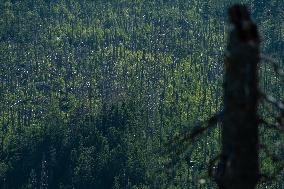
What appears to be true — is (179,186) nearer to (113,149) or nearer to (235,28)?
(113,149)

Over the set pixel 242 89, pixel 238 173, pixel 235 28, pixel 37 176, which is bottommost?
pixel 37 176

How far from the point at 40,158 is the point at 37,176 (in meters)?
8.50

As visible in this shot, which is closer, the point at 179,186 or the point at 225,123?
the point at 225,123

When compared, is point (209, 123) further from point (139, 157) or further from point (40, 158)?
point (40, 158)

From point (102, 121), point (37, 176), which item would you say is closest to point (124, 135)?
point (102, 121)

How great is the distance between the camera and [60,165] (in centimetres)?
18012

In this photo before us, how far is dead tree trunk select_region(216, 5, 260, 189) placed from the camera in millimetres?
5797

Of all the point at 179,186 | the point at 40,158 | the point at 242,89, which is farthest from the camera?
the point at 40,158

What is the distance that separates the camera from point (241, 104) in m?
5.85

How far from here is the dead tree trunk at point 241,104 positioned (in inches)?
228

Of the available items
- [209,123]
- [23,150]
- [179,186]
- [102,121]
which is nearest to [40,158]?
[23,150]

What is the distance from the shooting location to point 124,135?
19075 cm

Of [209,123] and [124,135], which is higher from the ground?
[209,123]

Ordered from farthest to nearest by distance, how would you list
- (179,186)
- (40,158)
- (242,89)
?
1. (40,158)
2. (179,186)
3. (242,89)
